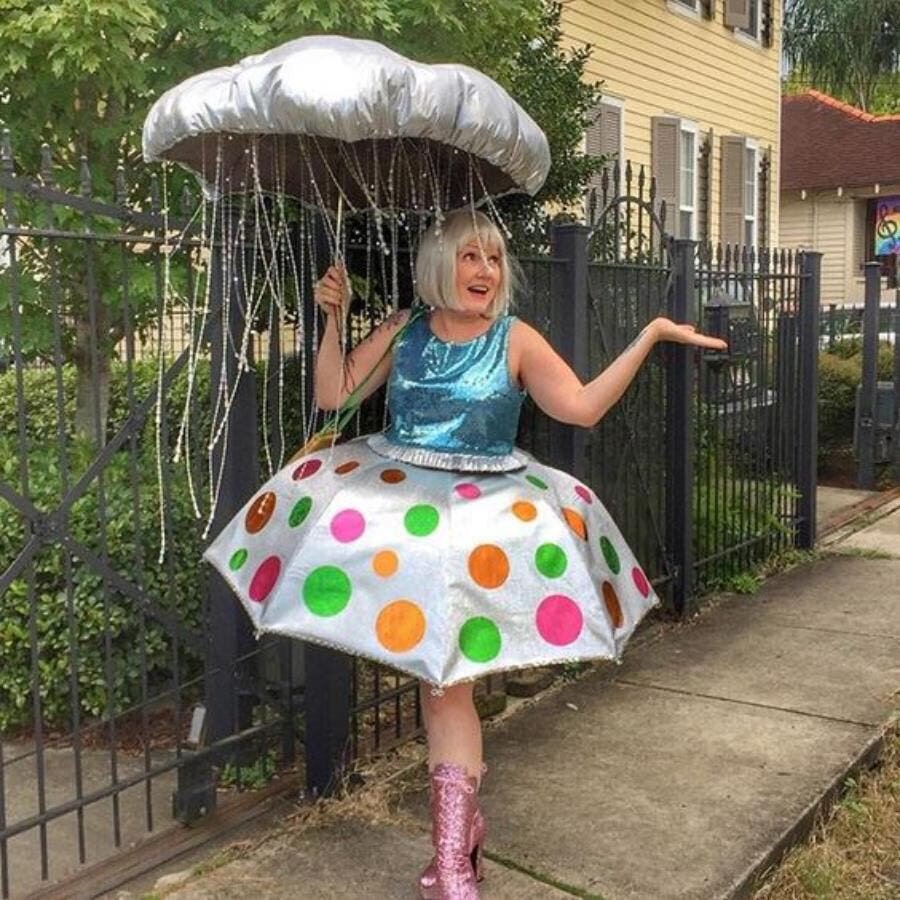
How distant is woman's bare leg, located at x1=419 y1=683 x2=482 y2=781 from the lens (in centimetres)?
301

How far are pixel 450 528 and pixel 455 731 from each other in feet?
1.85

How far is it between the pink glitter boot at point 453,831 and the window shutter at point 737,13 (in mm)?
13645

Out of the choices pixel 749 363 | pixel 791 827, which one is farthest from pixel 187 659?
pixel 749 363

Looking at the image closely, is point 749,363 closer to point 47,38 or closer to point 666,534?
point 666,534

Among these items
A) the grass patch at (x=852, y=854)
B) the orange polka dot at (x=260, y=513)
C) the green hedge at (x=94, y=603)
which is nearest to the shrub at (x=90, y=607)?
the green hedge at (x=94, y=603)

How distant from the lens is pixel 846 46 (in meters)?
33.6

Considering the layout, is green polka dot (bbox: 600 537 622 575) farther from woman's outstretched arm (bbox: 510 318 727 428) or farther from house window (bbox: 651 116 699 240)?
house window (bbox: 651 116 699 240)

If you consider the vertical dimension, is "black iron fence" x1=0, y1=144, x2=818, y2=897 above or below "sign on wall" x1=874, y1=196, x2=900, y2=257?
below

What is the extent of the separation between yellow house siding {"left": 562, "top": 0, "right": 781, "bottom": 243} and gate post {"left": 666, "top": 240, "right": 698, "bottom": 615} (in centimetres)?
660

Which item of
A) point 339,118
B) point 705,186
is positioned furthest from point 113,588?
point 705,186

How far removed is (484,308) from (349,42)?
0.76 m

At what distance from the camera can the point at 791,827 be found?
3.51 meters

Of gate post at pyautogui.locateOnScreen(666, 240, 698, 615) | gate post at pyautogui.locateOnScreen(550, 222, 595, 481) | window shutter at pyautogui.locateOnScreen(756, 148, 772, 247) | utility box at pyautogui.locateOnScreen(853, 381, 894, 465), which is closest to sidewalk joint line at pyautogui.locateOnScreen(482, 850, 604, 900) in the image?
gate post at pyautogui.locateOnScreen(550, 222, 595, 481)

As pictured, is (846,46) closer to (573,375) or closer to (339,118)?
(573,375)
